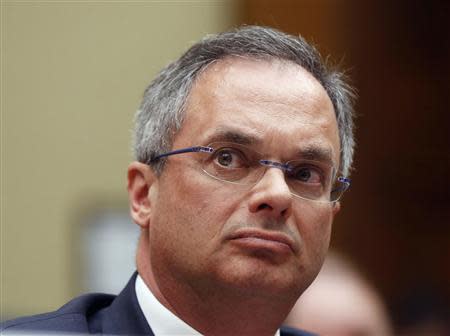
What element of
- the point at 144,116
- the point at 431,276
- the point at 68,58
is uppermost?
the point at 144,116

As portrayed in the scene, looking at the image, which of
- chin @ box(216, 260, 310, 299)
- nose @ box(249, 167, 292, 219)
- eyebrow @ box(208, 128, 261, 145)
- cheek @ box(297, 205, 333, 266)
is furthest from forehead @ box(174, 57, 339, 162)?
chin @ box(216, 260, 310, 299)

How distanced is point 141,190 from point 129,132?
3.67 metres

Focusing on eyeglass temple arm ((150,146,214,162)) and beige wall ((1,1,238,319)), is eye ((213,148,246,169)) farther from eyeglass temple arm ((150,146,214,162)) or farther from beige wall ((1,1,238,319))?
beige wall ((1,1,238,319))

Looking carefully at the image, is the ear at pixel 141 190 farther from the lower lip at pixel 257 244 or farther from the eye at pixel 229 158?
the lower lip at pixel 257 244

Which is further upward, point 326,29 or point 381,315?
point 326,29

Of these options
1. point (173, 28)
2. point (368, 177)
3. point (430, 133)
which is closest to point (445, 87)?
point (430, 133)

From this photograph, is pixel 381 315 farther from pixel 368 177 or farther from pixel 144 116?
pixel 368 177

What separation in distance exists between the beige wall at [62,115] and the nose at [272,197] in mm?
3879

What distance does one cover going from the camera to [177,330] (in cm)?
348

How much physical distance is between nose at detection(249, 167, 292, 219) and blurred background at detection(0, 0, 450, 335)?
319 cm

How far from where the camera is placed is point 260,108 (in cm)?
348

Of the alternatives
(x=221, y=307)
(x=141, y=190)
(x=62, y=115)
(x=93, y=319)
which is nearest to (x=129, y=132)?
(x=62, y=115)

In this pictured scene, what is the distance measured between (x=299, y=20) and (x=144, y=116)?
13.5 feet

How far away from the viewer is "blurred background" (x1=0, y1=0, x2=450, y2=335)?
7.11m
